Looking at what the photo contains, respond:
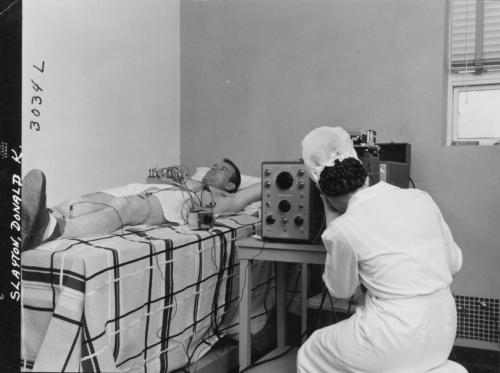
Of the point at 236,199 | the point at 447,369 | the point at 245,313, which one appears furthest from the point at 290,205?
the point at 236,199

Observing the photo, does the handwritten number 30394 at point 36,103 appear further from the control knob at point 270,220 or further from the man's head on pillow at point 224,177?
the man's head on pillow at point 224,177

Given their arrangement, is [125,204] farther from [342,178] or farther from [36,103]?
[342,178]

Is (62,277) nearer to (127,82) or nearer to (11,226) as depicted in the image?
(11,226)

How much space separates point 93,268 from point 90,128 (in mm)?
875

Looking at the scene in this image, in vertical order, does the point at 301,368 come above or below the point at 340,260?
below

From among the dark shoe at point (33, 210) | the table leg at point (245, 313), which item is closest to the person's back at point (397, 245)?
the table leg at point (245, 313)

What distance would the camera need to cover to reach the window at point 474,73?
243 centimetres

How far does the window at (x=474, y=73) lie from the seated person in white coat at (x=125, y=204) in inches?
44.2

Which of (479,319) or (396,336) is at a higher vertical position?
(396,336)

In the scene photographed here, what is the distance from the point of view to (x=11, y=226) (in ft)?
4.88

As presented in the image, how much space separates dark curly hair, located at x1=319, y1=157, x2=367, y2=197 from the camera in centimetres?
159

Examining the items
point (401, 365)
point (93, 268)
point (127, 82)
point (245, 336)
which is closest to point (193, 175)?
point (127, 82)

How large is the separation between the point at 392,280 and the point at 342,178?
34cm

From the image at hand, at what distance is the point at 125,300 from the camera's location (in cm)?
164
